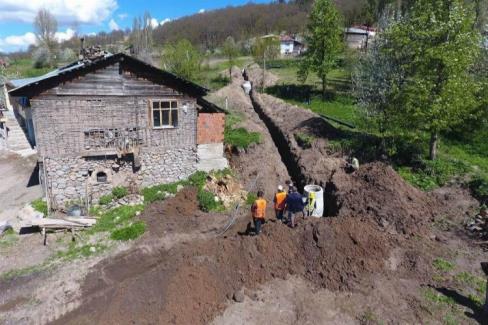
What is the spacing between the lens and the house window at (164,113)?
1784 cm

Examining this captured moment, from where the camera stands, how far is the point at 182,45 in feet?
123

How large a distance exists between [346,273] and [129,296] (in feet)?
22.3

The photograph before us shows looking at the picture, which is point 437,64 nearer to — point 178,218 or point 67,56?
point 178,218

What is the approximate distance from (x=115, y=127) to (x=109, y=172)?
2266 mm

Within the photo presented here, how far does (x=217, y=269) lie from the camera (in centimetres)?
1162

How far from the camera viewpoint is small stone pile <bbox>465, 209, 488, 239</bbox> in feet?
44.5

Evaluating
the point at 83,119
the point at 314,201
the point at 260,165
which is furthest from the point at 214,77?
the point at 314,201

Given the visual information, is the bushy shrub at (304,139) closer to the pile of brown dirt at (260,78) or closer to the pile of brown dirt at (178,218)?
the pile of brown dirt at (178,218)

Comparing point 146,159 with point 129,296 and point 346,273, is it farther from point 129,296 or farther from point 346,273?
point 346,273

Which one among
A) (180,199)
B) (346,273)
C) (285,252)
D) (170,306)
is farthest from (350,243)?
(180,199)

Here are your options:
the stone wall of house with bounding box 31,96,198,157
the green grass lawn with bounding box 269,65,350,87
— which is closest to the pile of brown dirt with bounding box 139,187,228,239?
the stone wall of house with bounding box 31,96,198,157

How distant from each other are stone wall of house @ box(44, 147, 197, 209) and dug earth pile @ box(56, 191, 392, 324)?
500cm

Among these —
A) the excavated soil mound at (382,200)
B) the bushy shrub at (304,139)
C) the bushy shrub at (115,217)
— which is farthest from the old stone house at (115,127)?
the excavated soil mound at (382,200)

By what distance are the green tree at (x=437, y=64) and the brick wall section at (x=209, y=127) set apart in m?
9.16
